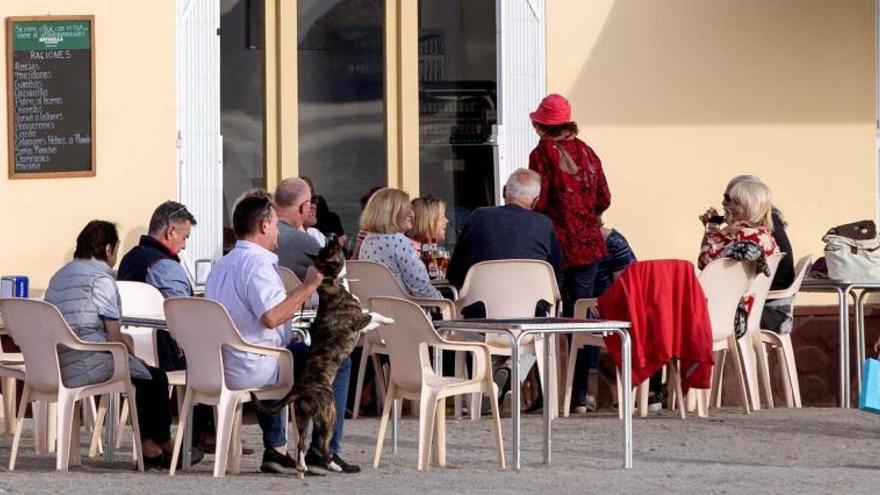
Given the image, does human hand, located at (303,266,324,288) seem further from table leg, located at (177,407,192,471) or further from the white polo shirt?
table leg, located at (177,407,192,471)

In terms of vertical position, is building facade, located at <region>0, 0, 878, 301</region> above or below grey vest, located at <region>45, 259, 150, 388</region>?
above

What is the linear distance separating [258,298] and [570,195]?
3.07 metres

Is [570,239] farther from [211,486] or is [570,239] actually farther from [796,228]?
[211,486]

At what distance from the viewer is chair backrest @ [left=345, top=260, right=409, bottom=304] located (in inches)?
410

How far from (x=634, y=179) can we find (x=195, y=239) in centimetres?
261

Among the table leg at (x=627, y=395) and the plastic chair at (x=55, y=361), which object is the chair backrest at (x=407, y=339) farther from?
the plastic chair at (x=55, y=361)

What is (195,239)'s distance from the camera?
38.9ft

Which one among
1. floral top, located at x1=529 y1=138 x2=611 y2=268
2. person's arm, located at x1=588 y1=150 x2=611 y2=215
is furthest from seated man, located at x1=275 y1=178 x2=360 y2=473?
person's arm, located at x1=588 y1=150 x2=611 y2=215

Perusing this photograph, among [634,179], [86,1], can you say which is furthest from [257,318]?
[634,179]

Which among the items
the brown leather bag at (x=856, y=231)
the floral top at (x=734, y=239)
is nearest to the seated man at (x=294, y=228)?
the floral top at (x=734, y=239)

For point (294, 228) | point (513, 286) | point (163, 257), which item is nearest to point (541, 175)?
point (513, 286)

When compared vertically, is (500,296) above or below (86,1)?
below

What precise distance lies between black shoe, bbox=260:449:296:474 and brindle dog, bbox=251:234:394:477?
18 cm

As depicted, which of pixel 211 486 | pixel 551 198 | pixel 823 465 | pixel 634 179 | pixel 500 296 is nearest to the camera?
pixel 211 486
